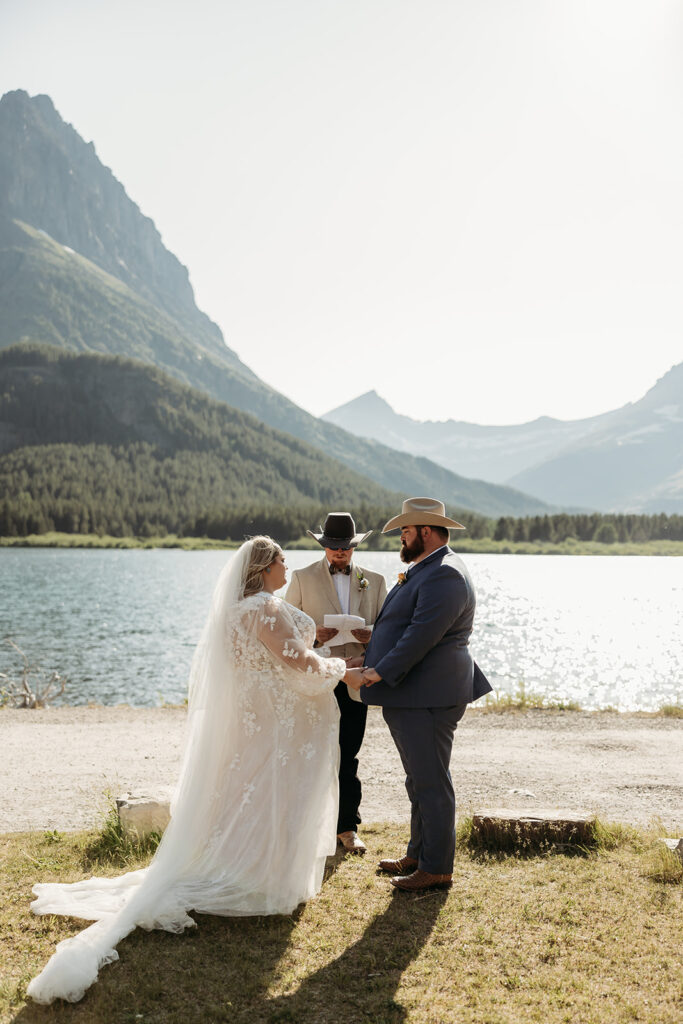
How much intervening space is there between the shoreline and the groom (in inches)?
5283

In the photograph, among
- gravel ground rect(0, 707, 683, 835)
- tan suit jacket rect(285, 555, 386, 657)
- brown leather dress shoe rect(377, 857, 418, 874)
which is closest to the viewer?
brown leather dress shoe rect(377, 857, 418, 874)

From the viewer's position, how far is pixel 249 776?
5.50 m

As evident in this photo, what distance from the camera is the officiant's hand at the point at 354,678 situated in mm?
5637

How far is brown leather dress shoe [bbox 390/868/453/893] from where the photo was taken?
574 cm

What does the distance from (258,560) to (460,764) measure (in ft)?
20.5

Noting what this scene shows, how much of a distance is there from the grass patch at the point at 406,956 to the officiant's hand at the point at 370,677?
5.06 ft

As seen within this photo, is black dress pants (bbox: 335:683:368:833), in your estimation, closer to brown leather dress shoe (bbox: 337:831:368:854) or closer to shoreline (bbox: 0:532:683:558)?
brown leather dress shoe (bbox: 337:831:368:854)

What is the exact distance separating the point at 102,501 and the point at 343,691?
17237 centimetres

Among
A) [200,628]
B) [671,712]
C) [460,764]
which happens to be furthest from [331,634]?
[200,628]

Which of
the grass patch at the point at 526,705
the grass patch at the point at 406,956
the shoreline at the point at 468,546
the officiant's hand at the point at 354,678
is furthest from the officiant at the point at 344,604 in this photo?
the shoreline at the point at 468,546

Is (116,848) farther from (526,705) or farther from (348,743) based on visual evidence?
(526,705)

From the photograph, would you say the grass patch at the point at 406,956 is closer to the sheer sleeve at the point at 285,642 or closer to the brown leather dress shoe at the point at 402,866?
the brown leather dress shoe at the point at 402,866

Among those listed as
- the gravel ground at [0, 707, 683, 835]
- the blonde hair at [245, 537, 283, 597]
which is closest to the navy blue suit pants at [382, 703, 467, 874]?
the blonde hair at [245, 537, 283, 597]

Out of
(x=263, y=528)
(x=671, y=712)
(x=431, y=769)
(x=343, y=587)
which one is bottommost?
(x=671, y=712)
